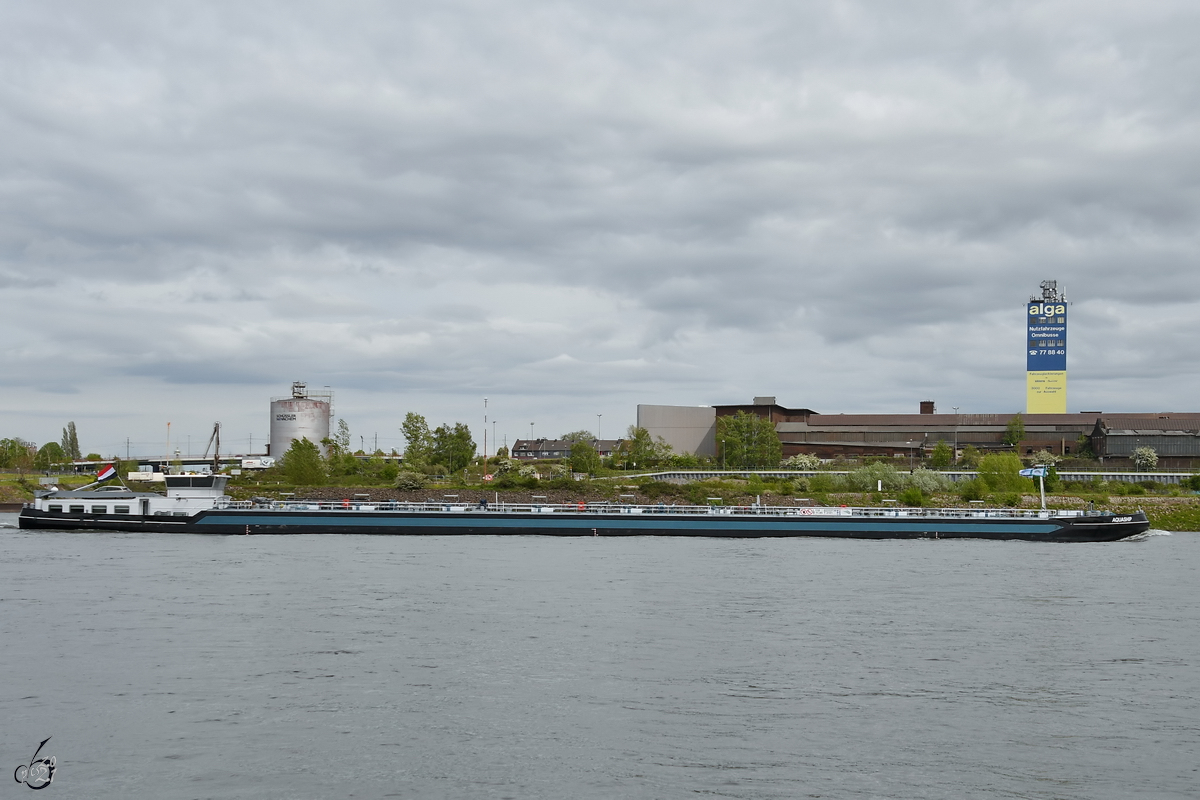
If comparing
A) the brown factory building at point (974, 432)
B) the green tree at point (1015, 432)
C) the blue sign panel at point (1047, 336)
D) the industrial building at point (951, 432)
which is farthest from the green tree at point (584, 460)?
the blue sign panel at point (1047, 336)

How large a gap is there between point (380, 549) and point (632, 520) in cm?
2387

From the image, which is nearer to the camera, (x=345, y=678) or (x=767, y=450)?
(x=345, y=678)

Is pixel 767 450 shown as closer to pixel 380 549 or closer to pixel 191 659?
pixel 380 549

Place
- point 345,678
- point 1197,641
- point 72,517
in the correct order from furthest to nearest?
point 72,517 → point 1197,641 → point 345,678

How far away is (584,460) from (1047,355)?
238 feet

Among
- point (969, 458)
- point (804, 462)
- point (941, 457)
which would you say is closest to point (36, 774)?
point (804, 462)

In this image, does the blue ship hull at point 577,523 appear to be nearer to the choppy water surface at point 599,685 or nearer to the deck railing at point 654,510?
the deck railing at point 654,510

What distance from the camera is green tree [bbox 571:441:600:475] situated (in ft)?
465

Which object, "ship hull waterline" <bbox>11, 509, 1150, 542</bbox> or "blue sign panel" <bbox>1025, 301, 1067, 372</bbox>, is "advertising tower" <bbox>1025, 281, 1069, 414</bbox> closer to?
"blue sign panel" <bbox>1025, 301, 1067, 372</bbox>

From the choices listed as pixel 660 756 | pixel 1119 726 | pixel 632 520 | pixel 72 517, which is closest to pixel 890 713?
pixel 1119 726

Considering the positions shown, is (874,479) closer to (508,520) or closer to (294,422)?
(508,520)

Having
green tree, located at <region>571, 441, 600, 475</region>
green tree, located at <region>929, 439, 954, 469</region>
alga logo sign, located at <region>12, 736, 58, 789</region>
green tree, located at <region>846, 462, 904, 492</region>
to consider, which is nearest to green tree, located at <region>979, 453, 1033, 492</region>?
green tree, located at <region>929, 439, 954, 469</region>

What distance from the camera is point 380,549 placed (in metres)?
67.9

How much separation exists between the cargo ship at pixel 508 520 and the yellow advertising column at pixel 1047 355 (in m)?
77.5
